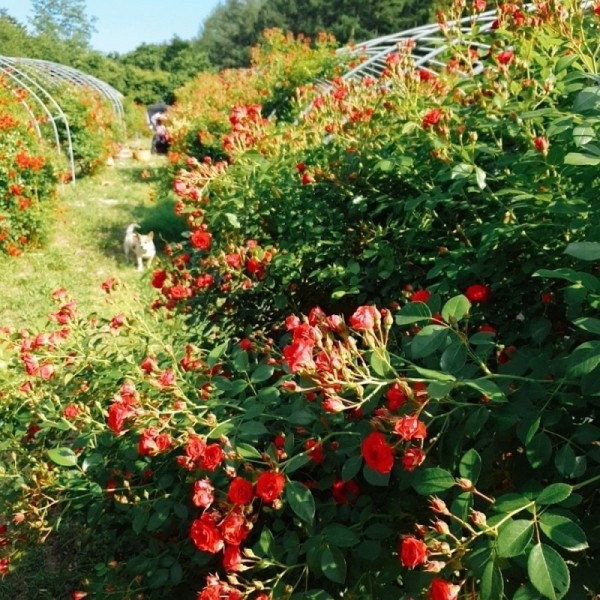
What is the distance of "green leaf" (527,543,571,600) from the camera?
85cm

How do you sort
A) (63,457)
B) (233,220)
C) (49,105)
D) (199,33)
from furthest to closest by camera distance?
(199,33), (49,105), (233,220), (63,457)

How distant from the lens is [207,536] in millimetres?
1163

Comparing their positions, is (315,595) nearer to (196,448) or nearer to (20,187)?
A: (196,448)

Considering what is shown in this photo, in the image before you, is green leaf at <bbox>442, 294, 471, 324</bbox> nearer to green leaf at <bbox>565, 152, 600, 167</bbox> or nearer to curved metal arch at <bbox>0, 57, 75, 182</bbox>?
green leaf at <bbox>565, 152, 600, 167</bbox>

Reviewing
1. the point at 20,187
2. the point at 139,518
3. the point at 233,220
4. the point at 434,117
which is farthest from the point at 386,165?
the point at 20,187

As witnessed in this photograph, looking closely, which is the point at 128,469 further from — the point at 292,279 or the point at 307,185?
the point at 307,185

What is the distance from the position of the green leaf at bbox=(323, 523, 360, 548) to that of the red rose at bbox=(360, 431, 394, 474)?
21 cm

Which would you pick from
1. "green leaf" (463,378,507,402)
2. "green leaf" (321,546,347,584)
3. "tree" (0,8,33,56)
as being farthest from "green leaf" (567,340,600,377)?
"tree" (0,8,33,56)

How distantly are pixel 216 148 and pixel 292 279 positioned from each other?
6511 millimetres

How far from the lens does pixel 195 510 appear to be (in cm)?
156

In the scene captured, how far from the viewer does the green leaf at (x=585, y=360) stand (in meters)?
0.94

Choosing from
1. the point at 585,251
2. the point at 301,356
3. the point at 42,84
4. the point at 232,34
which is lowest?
the point at 301,356

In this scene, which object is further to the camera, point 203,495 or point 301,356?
point 203,495

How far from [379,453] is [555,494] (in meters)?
0.27
